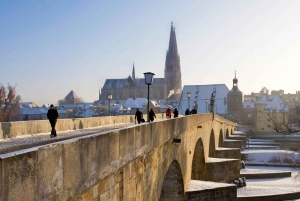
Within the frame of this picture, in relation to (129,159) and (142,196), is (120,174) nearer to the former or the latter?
(129,159)

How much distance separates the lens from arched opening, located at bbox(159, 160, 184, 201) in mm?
13844

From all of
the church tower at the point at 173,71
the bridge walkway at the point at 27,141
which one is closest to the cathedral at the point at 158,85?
the church tower at the point at 173,71

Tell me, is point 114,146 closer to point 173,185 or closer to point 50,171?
point 50,171

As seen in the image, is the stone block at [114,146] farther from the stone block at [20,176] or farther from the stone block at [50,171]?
the stone block at [20,176]

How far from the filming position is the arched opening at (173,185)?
1384 cm

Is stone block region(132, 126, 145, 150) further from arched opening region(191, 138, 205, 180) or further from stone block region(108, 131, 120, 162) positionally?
arched opening region(191, 138, 205, 180)

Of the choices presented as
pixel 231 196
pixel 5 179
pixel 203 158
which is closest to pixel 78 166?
pixel 5 179

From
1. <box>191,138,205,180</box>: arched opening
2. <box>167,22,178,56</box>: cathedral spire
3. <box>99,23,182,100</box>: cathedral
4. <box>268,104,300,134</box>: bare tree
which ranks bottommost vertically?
<box>191,138,205,180</box>: arched opening

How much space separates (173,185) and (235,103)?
82.0 metres

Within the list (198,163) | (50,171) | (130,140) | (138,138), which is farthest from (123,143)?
(198,163)

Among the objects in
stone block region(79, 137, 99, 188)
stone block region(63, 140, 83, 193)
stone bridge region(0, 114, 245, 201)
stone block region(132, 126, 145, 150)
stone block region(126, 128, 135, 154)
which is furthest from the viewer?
stone block region(132, 126, 145, 150)

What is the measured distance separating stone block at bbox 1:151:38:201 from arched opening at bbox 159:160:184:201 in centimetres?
1074

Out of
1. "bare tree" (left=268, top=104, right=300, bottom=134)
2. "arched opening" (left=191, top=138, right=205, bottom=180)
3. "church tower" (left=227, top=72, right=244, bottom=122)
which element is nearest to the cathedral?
"church tower" (left=227, top=72, right=244, bottom=122)

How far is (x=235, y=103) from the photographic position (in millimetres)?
93812
